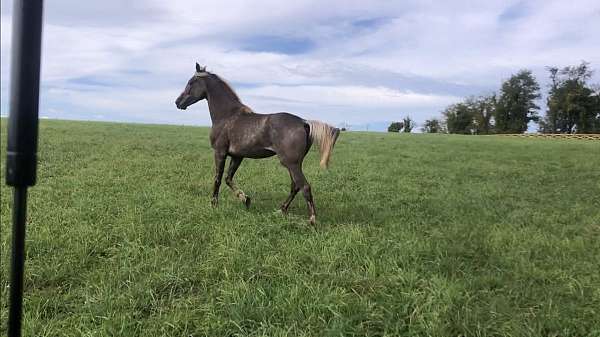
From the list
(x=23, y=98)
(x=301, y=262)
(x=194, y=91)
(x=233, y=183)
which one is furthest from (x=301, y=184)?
(x=23, y=98)

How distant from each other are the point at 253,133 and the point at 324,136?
3.93ft

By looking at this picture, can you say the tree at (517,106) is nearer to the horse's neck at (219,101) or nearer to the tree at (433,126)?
the tree at (433,126)

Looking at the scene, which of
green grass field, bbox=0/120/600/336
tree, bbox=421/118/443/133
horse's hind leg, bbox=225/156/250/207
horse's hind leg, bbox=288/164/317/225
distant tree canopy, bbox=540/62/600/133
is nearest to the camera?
green grass field, bbox=0/120/600/336

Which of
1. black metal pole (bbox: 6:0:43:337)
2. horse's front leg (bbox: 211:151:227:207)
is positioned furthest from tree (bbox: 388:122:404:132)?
black metal pole (bbox: 6:0:43:337)

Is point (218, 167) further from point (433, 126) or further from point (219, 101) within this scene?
point (433, 126)

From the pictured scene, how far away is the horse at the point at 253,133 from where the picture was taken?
686 cm

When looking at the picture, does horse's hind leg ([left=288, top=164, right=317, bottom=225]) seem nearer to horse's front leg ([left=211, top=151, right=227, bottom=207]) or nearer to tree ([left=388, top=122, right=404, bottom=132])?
horse's front leg ([left=211, top=151, right=227, bottom=207])

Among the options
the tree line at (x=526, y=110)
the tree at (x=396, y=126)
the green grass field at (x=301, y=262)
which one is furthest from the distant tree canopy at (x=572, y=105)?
the green grass field at (x=301, y=262)

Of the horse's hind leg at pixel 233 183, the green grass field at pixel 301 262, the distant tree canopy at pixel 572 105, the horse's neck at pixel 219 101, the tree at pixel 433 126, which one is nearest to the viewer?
the green grass field at pixel 301 262

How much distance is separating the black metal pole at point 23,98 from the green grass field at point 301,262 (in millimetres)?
2507

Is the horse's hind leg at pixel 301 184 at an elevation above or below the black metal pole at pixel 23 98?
below

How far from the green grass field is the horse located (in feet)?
2.15

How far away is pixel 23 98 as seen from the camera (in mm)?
1184

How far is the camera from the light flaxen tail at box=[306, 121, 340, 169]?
22.5ft
